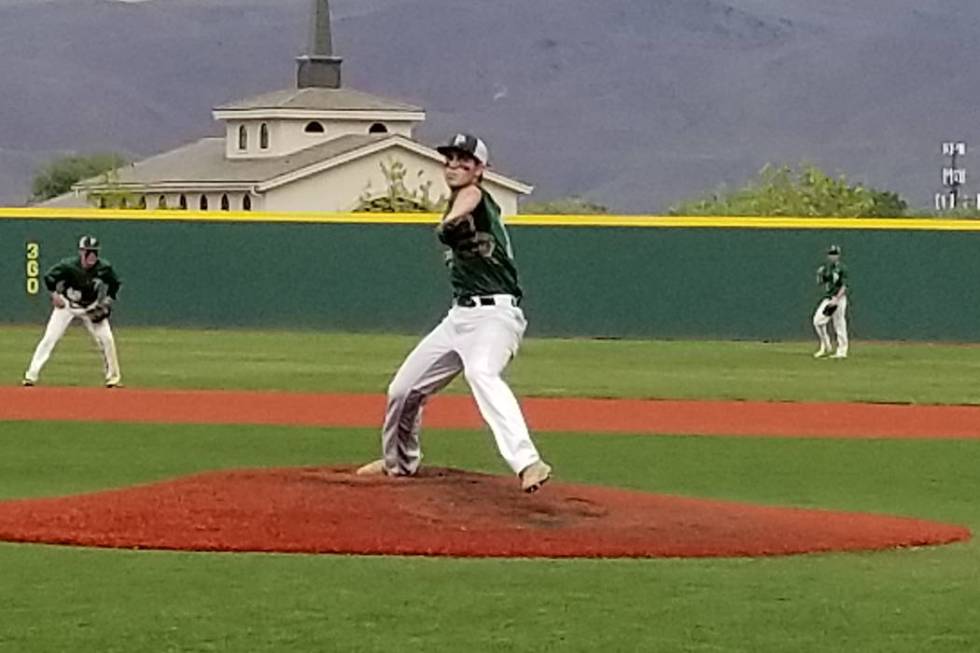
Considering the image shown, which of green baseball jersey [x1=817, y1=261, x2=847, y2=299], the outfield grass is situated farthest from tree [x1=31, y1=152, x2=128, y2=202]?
green baseball jersey [x1=817, y1=261, x2=847, y2=299]

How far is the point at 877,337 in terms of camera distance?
41906 mm

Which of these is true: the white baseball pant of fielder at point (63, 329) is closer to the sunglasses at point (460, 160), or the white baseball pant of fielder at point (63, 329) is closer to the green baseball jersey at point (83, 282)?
the green baseball jersey at point (83, 282)

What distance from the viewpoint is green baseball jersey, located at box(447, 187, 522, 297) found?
37.2ft

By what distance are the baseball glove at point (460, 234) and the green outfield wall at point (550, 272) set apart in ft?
100

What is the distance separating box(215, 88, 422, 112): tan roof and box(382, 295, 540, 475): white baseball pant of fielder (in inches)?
2795

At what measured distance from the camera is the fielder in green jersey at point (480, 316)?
1122 centimetres

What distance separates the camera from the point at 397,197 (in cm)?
6694

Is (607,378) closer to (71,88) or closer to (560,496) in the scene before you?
(560,496)

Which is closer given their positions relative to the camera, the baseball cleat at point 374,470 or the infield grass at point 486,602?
the infield grass at point 486,602

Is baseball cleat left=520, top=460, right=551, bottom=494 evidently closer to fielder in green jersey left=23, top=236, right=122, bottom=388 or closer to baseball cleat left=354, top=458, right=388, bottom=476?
baseball cleat left=354, top=458, right=388, bottom=476

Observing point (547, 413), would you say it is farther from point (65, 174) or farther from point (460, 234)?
point (65, 174)

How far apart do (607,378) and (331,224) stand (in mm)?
14904

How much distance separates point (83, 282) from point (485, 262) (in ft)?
44.3

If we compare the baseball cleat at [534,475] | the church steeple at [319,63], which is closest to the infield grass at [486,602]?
the baseball cleat at [534,475]
